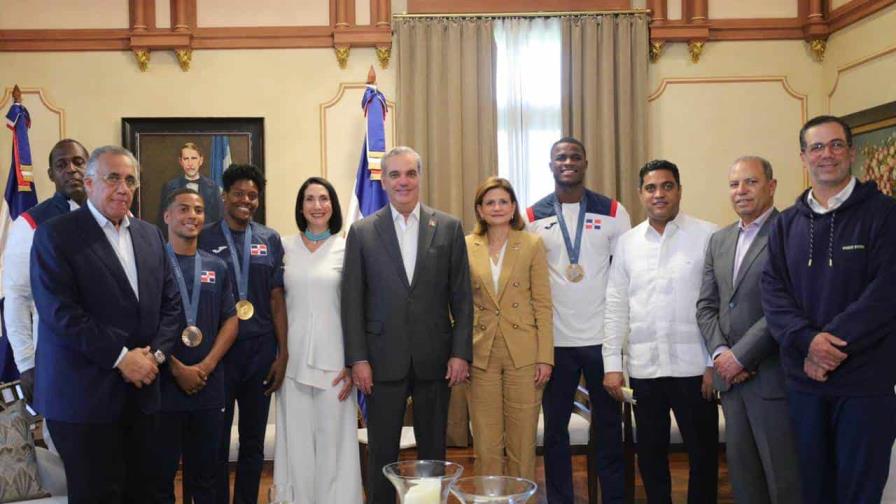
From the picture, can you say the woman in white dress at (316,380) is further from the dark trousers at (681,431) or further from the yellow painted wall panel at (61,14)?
the yellow painted wall panel at (61,14)

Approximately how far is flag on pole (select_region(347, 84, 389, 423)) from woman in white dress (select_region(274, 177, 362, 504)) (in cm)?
162

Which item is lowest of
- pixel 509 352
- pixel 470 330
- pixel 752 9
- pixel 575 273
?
pixel 509 352

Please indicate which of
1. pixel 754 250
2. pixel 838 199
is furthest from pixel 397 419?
pixel 838 199

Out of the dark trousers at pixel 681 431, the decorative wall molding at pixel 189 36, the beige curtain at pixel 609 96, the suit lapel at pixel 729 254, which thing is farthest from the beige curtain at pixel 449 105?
the suit lapel at pixel 729 254

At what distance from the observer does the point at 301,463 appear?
12.7ft

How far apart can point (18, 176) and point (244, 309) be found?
2725 millimetres

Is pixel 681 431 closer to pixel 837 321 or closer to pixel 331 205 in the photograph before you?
pixel 837 321

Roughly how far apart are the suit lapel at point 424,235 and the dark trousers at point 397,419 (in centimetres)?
43

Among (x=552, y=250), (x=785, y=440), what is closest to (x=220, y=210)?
(x=552, y=250)

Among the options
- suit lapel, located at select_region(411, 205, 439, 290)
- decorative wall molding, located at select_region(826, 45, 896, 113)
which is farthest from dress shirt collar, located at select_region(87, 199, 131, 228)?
decorative wall molding, located at select_region(826, 45, 896, 113)

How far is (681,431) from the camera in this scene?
3.66m

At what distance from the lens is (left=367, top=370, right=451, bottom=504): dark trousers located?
3648 millimetres

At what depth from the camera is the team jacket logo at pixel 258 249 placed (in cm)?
383

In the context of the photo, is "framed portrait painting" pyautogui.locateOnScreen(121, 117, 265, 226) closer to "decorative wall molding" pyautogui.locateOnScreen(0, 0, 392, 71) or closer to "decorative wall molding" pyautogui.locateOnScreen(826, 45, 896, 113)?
"decorative wall molding" pyautogui.locateOnScreen(0, 0, 392, 71)
